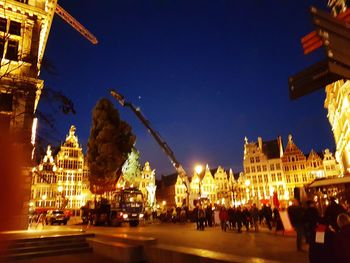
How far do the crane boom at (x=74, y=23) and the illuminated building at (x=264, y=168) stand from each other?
46.5m

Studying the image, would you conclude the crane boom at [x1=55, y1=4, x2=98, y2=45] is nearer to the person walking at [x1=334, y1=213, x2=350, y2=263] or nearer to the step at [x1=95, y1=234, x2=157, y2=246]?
the step at [x1=95, y1=234, x2=157, y2=246]

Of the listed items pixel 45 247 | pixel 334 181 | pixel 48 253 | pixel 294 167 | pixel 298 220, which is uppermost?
pixel 294 167

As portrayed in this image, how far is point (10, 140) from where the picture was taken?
3.64 meters

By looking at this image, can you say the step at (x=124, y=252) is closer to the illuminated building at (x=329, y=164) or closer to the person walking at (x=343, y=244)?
the person walking at (x=343, y=244)

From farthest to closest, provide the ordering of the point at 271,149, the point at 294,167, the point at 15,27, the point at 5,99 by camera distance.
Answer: the point at 271,149
the point at 294,167
the point at 15,27
the point at 5,99

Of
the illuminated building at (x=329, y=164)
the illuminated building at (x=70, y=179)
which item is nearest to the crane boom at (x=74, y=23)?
the illuminated building at (x=70, y=179)

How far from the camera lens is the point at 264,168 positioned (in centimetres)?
7869

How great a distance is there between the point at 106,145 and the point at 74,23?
1630 inches

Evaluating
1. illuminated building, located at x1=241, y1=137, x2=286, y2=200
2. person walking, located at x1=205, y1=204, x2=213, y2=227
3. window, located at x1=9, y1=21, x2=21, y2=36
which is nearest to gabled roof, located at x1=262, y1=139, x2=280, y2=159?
illuminated building, located at x1=241, y1=137, x2=286, y2=200

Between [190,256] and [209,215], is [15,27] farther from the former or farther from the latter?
[190,256]

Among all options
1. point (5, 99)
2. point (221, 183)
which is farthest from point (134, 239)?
point (221, 183)

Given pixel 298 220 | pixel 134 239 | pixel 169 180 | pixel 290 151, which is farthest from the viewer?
pixel 169 180

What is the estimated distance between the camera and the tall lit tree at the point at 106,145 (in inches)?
1599

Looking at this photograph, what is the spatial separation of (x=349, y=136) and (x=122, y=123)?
95.1ft
